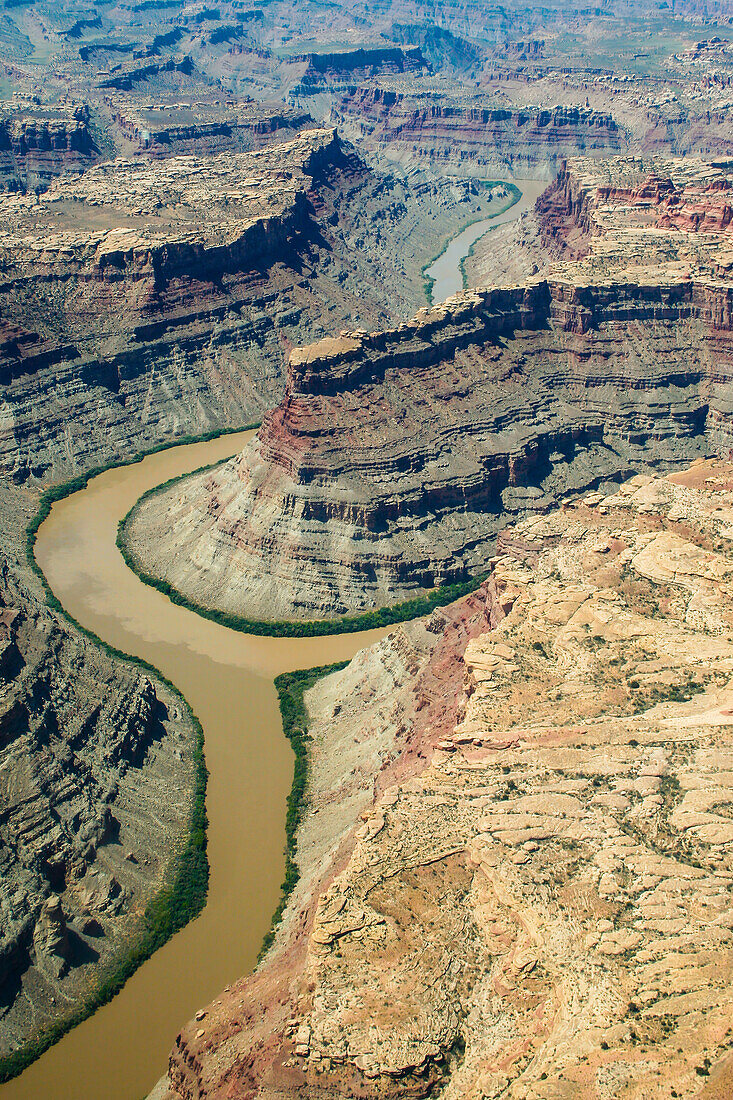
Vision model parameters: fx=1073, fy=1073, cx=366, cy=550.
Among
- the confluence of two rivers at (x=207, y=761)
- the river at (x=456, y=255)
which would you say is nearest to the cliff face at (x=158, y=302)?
the river at (x=456, y=255)

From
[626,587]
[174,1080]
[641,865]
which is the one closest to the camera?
[641,865]

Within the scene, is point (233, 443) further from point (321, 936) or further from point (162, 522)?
point (321, 936)

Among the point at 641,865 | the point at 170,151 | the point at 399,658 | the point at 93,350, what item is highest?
the point at 170,151

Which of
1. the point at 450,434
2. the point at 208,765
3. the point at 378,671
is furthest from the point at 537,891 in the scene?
the point at 450,434

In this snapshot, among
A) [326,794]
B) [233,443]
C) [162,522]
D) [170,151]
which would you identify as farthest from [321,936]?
[170,151]

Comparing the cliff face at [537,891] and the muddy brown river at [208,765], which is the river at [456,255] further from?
the cliff face at [537,891]

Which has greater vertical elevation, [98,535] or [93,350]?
[93,350]

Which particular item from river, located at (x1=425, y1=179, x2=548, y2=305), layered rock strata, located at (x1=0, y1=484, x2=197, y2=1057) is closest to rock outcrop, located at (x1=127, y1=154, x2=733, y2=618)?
layered rock strata, located at (x1=0, y1=484, x2=197, y2=1057)
